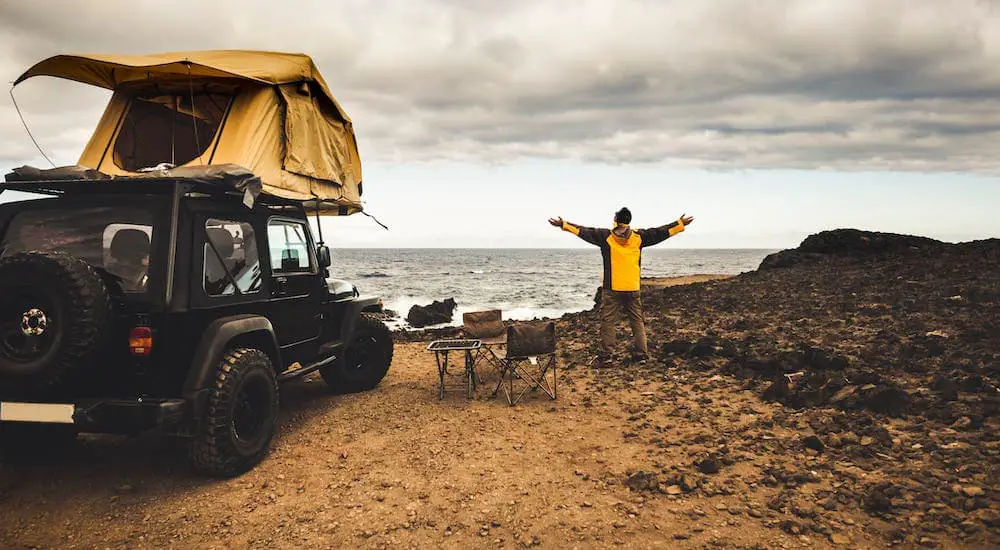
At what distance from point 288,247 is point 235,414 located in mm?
2069

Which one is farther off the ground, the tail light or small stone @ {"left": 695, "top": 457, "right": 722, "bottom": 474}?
the tail light

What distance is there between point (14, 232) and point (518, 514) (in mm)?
4905

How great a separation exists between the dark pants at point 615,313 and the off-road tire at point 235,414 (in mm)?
5311

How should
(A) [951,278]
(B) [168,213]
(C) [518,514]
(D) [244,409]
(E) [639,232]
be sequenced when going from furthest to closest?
(A) [951,278] < (E) [639,232] < (D) [244,409] < (B) [168,213] < (C) [518,514]

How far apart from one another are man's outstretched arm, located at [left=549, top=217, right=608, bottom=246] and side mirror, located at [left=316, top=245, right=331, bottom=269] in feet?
11.4

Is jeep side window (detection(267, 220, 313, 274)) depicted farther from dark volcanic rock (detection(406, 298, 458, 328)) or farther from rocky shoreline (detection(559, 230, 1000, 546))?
dark volcanic rock (detection(406, 298, 458, 328))

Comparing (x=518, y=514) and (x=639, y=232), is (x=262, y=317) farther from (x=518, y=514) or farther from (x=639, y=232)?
(x=639, y=232)

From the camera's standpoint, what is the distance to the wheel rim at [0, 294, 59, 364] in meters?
4.07

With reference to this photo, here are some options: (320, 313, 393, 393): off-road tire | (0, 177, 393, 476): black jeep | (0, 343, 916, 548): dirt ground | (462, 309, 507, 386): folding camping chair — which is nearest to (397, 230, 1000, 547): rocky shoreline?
(0, 343, 916, 548): dirt ground

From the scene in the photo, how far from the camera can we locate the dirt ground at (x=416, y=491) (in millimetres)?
4004

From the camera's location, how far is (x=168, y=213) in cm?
470

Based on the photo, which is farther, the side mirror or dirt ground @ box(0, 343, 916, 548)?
the side mirror

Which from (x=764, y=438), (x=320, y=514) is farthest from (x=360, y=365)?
(x=764, y=438)

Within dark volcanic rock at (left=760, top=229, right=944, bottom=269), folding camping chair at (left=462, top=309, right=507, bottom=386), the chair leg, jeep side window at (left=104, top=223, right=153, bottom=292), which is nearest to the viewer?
jeep side window at (left=104, top=223, right=153, bottom=292)
